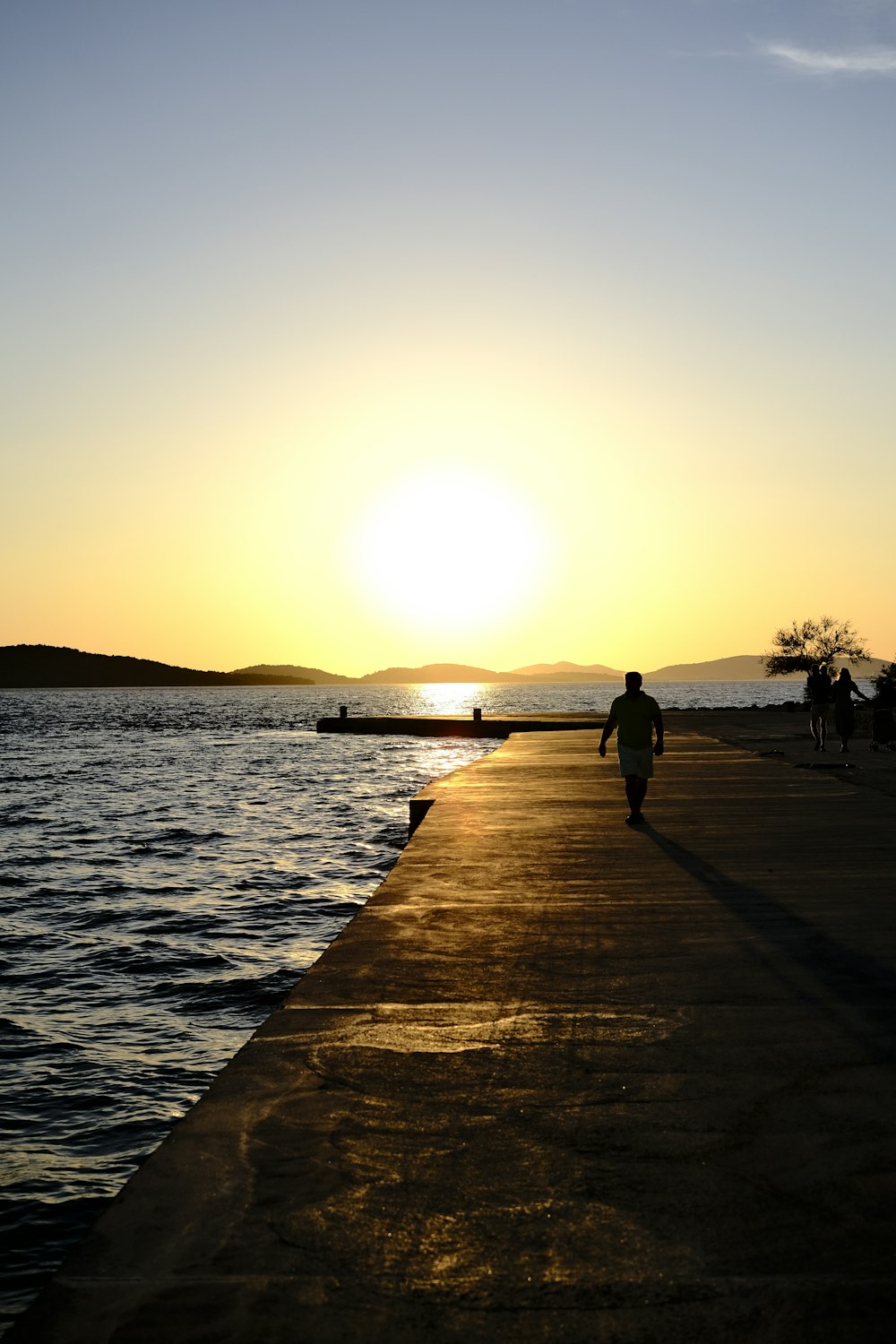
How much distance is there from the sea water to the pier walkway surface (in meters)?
2.13

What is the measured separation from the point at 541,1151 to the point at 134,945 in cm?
1097

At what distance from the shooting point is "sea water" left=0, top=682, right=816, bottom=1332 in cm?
756

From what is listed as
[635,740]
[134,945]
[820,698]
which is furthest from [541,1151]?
[820,698]

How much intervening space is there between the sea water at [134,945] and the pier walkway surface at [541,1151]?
6.97 feet

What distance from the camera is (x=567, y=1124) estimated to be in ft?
14.2

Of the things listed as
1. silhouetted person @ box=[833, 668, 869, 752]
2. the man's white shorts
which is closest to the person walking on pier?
the man's white shorts

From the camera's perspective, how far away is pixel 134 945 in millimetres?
14086

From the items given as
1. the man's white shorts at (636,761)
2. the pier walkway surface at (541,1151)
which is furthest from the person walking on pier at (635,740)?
the pier walkway surface at (541,1151)

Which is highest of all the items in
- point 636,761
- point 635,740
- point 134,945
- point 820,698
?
point 820,698

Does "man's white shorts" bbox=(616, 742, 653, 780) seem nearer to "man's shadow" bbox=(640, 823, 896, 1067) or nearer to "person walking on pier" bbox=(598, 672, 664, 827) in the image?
"person walking on pier" bbox=(598, 672, 664, 827)

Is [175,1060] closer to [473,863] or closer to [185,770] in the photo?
[473,863]

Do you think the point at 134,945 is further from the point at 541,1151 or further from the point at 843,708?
the point at 843,708

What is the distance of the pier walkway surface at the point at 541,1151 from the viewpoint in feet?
10.1

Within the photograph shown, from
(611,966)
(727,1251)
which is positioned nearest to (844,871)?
(611,966)
